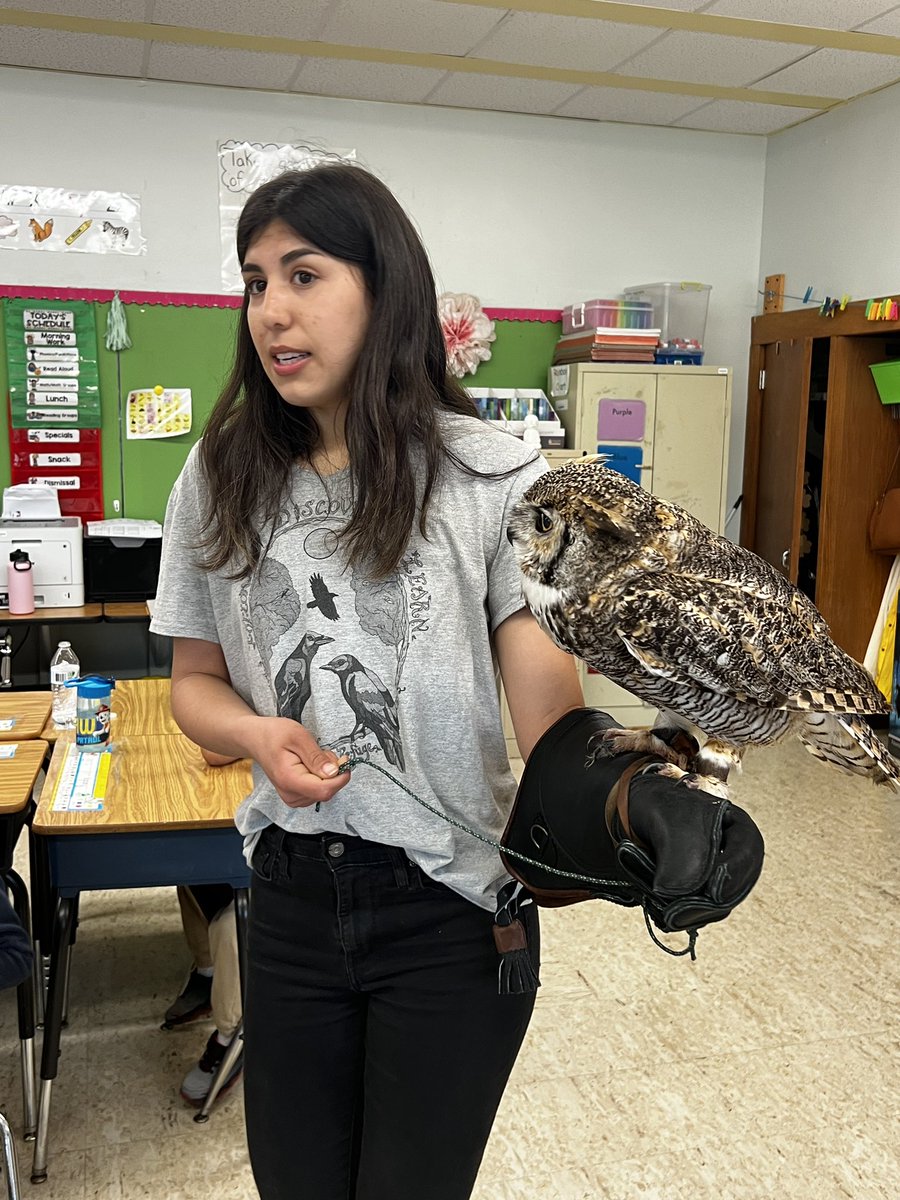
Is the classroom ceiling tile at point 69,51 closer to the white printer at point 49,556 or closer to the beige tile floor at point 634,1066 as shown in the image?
the white printer at point 49,556

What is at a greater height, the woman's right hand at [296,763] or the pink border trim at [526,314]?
the pink border trim at [526,314]

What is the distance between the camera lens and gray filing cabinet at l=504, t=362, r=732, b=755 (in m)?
5.44

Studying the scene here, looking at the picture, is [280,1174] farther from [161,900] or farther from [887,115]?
[887,115]

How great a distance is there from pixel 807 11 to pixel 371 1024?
14.3 ft

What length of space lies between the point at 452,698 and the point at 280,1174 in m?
0.60

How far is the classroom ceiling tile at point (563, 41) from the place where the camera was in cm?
438

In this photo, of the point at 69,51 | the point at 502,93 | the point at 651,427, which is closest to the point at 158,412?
the point at 69,51

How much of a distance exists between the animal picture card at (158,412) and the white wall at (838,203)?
11.1ft

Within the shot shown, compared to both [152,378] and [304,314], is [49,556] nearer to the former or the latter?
[152,378]

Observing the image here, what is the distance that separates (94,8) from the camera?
13.9 feet

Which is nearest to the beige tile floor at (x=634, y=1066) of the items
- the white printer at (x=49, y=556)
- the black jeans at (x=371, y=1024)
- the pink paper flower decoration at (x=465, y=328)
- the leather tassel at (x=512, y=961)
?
the black jeans at (x=371, y=1024)

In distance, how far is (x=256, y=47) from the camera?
15.5 feet

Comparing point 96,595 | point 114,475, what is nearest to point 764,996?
point 96,595

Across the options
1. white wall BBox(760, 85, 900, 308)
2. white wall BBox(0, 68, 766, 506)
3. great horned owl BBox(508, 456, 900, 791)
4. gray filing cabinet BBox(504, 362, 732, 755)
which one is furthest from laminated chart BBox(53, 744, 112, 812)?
white wall BBox(760, 85, 900, 308)
